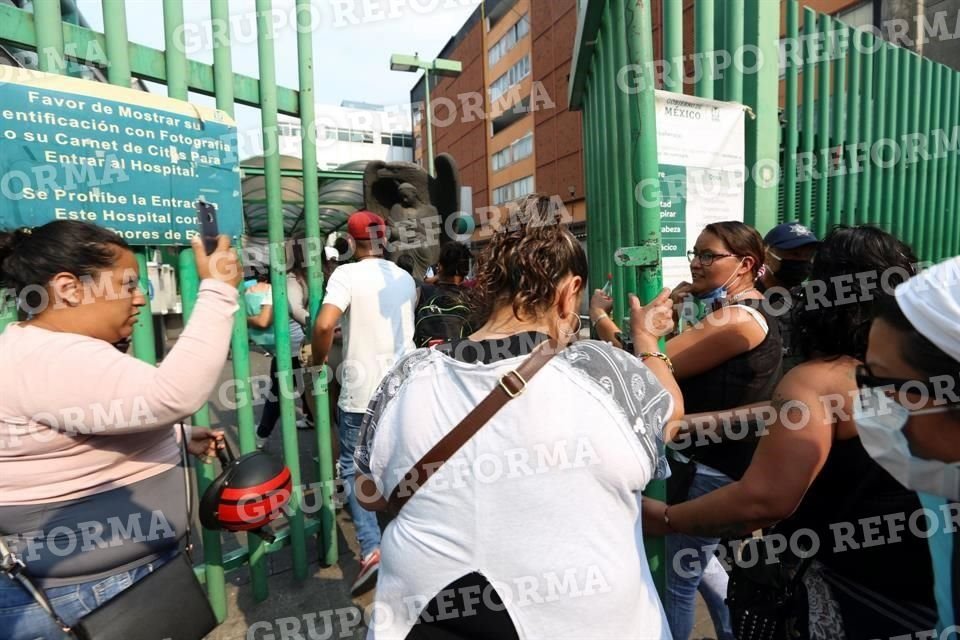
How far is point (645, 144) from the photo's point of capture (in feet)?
5.27

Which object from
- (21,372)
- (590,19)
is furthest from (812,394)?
(21,372)

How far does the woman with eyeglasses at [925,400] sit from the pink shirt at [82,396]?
1.51 m

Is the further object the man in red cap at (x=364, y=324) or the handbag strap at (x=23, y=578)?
the man in red cap at (x=364, y=324)

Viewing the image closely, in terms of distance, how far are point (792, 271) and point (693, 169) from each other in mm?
791

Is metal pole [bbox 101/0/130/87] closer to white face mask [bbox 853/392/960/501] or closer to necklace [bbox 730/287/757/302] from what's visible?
necklace [bbox 730/287/757/302]

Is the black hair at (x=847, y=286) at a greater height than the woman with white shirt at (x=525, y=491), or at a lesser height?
greater

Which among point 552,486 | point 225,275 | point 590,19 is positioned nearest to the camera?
point 552,486

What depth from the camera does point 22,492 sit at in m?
1.35

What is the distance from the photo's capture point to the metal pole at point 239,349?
2.27m

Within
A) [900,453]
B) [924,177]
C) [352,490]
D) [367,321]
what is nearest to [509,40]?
[924,177]

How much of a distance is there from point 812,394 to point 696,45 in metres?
1.86

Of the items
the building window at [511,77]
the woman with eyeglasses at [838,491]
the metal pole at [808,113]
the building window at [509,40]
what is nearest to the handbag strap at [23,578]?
the woman with eyeglasses at [838,491]

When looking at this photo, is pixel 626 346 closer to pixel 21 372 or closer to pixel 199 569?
pixel 21 372

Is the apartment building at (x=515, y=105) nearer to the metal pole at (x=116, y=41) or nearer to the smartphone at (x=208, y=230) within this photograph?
the metal pole at (x=116, y=41)
